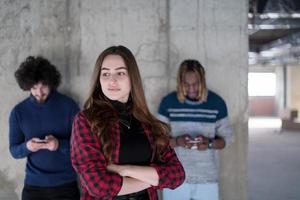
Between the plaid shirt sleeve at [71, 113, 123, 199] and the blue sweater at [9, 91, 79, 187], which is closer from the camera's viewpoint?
the plaid shirt sleeve at [71, 113, 123, 199]

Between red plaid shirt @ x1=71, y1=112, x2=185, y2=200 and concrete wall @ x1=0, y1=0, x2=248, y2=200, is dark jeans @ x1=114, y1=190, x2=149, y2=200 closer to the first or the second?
red plaid shirt @ x1=71, y1=112, x2=185, y2=200

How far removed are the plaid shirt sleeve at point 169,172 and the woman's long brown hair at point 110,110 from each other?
0.15 feet

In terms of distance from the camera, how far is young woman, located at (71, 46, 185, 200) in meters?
1.26

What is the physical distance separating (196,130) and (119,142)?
1.07 meters

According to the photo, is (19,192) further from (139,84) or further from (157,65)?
(139,84)

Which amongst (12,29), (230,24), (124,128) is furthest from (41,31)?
(124,128)

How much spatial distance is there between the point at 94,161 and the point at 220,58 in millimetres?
1713

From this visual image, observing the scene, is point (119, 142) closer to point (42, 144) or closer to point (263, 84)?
point (42, 144)

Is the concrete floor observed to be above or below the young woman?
below

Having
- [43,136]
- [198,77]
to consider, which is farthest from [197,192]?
[43,136]

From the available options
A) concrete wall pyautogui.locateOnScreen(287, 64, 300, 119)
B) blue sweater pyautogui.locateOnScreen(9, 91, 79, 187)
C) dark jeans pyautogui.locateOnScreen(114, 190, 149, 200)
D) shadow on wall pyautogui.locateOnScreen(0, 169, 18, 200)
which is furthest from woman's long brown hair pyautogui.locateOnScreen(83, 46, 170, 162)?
concrete wall pyautogui.locateOnScreen(287, 64, 300, 119)

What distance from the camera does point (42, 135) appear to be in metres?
2.20

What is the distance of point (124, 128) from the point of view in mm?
1354

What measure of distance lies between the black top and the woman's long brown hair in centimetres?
3
